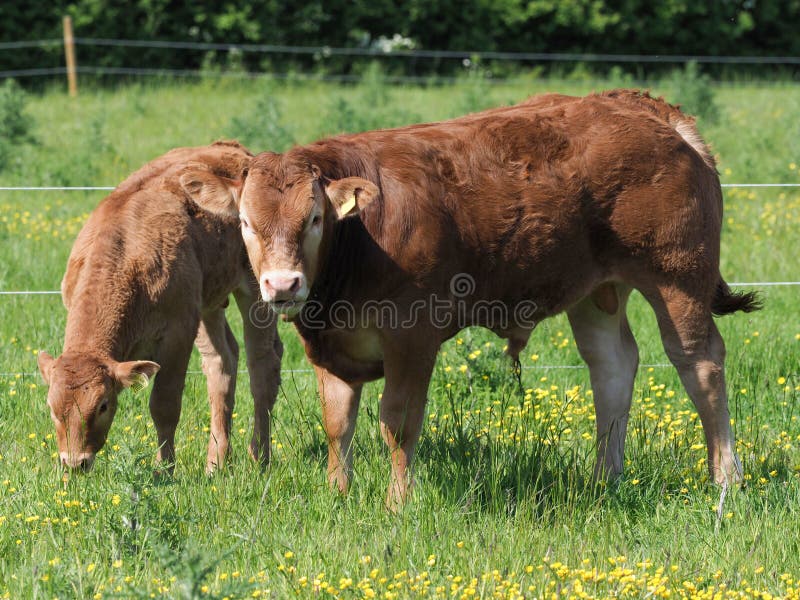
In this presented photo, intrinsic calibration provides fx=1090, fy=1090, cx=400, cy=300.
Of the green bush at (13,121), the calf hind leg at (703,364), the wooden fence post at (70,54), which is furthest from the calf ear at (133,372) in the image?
the wooden fence post at (70,54)

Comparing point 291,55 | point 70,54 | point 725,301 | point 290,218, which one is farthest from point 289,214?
point 291,55

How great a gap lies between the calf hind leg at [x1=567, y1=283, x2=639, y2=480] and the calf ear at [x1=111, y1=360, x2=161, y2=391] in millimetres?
2362

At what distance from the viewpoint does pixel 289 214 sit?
182 inches

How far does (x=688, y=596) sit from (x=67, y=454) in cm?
284

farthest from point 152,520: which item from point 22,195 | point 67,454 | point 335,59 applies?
point 335,59

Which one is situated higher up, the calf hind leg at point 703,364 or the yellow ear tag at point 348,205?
the yellow ear tag at point 348,205

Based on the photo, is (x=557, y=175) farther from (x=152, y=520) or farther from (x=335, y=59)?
(x=335, y=59)

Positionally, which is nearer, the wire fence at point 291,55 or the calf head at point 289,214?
the calf head at point 289,214

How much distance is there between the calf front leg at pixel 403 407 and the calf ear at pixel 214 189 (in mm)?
990

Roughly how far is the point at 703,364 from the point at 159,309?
2.84 meters

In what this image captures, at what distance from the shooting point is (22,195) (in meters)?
11.2

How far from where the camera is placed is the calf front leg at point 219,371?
20.8 ft

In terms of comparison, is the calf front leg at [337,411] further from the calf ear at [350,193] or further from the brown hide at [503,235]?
the calf ear at [350,193]

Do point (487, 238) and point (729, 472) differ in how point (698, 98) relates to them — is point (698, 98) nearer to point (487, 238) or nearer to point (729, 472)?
point (729, 472)
